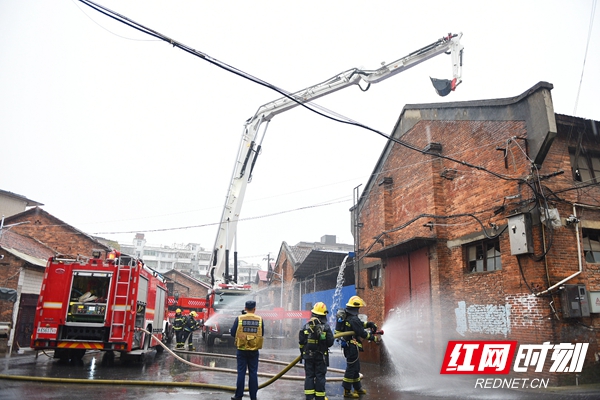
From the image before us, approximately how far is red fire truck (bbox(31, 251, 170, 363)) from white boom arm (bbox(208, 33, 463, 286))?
6802 millimetres

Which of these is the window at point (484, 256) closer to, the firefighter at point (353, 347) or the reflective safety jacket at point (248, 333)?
the firefighter at point (353, 347)

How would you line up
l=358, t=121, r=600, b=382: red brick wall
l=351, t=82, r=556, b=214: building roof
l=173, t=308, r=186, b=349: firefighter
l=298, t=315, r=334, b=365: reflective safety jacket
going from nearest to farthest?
l=298, t=315, r=334, b=365: reflective safety jacket < l=358, t=121, r=600, b=382: red brick wall < l=351, t=82, r=556, b=214: building roof < l=173, t=308, r=186, b=349: firefighter

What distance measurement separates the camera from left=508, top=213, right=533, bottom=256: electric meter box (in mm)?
9922

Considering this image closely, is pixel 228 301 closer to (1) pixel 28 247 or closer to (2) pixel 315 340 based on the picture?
(1) pixel 28 247

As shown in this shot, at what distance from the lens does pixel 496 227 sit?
36.9 feet

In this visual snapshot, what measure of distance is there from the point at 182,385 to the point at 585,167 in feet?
35.1

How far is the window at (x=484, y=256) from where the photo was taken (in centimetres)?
1142

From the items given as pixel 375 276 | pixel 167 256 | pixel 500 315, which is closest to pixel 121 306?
pixel 500 315

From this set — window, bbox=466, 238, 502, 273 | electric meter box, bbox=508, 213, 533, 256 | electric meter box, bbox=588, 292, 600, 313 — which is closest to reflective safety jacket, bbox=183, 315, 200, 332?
window, bbox=466, 238, 502, 273

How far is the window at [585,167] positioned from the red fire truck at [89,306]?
11.1m

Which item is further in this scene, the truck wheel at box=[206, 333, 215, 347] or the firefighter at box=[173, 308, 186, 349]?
the truck wheel at box=[206, 333, 215, 347]

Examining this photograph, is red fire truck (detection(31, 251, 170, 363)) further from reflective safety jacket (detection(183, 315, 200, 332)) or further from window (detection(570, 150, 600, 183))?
window (detection(570, 150, 600, 183))

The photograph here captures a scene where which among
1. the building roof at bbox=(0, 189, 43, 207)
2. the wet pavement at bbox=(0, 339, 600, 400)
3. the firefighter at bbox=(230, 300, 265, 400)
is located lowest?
the wet pavement at bbox=(0, 339, 600, 400)

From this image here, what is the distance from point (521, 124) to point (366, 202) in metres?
8.39
